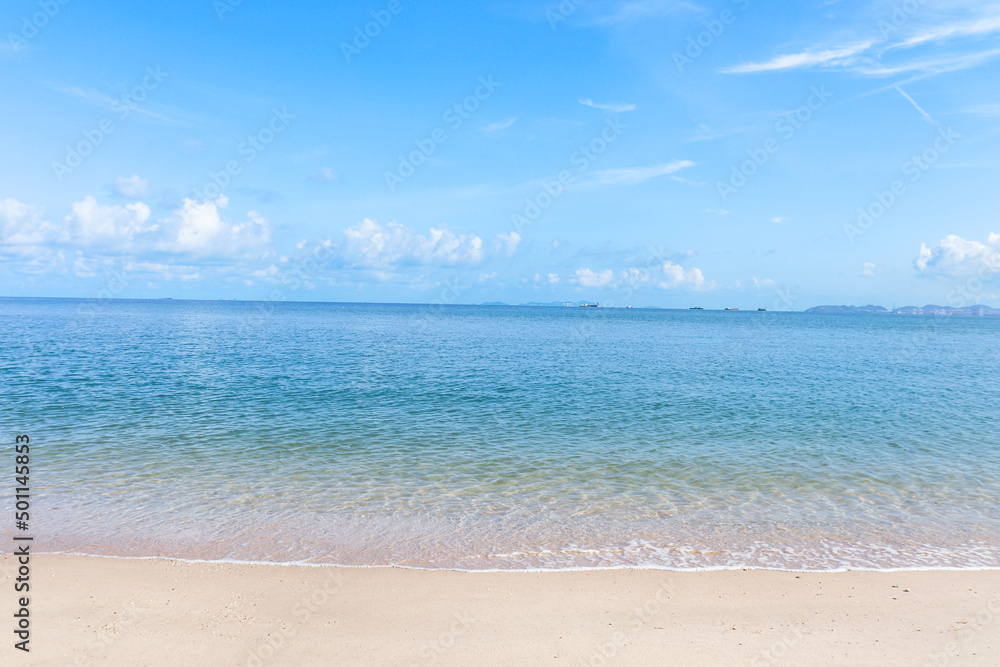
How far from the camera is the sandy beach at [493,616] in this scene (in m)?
7.73

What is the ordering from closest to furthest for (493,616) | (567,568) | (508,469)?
1. (493,616)
2. (567,568)
3. (508,469)

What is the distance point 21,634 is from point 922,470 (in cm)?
2247

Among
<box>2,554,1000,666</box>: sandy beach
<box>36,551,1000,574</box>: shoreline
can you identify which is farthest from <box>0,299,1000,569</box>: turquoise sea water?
<box>2,554,1000,666</box>: sandy beach

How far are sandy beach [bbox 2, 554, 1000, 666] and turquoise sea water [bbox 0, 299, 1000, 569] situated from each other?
851mm

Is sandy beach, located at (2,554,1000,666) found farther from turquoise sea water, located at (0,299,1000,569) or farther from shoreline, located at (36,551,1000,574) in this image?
turquoise sea water, located at (0,299,1000,569)

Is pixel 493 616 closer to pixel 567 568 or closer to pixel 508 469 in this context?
pixel 567 568

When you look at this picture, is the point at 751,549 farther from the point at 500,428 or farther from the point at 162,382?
the point at 162,382

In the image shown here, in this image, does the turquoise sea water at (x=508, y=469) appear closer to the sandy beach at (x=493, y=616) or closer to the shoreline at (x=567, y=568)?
the shoreline at (x=567, y=568)

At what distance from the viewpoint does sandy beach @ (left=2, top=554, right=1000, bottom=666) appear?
7730 mm

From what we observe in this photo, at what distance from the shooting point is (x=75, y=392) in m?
27.9

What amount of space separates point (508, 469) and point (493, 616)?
828 cm

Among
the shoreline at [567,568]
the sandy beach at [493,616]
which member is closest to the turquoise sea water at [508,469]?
the shoreline at [567,568]

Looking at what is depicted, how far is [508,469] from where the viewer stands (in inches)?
671

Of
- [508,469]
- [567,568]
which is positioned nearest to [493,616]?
[567,568]
